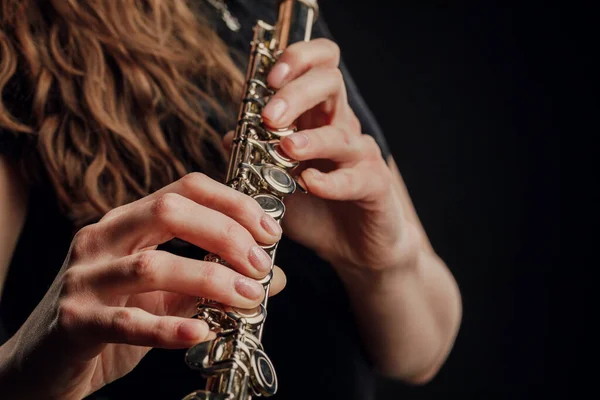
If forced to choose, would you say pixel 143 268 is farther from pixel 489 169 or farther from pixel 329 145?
pixel 489 169

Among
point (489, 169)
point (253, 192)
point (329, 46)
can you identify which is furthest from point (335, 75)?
point (489, 169)

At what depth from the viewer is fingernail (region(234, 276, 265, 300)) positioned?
32 cm

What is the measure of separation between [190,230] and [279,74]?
204 millimetres

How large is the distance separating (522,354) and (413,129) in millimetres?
385

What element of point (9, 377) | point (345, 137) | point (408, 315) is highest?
point (345, 137)

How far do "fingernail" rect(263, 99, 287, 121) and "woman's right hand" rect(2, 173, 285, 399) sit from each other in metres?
0.11

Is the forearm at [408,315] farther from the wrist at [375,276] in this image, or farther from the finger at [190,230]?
the finger at [190,230]

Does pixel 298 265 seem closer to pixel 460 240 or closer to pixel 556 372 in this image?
pixel 460 240

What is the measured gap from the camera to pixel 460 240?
3.21 feet

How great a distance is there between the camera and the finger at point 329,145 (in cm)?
44

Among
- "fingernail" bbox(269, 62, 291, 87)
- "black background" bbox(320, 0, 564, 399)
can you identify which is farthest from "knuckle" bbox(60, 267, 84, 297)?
"black background" bbox(320, 0, 564, 399)

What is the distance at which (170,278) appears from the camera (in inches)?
12.2

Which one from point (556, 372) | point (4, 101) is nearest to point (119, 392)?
point (4, 101)

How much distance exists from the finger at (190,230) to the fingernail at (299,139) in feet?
0.41
